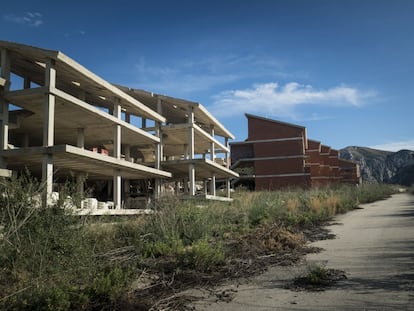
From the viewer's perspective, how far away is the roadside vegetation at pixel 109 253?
5008 millimetres

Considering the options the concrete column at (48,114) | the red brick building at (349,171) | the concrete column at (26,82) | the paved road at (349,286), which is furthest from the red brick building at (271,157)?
the paved road at (349,286)

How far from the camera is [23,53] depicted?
17.7m

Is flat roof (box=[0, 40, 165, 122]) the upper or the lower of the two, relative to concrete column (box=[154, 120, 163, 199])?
upper

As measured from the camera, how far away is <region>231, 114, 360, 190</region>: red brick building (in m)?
51.2

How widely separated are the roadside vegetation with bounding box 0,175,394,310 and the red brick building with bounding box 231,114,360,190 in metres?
39.7

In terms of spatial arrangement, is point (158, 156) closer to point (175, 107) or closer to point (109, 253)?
point (175, 107)

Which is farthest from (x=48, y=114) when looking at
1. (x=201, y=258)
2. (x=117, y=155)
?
(x=201, y=258)

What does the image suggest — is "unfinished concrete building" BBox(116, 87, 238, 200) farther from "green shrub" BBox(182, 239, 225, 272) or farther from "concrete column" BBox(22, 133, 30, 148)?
"green shrub" BBox(182, 239, 225, 272)

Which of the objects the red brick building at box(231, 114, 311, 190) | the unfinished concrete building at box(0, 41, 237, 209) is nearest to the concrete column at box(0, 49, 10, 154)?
the unfinished concrete building at box(0, 41, 237, 209)

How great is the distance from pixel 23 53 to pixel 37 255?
14599 millimetres

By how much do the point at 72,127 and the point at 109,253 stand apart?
1650 cm

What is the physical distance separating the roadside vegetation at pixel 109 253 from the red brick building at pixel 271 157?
39711 mm

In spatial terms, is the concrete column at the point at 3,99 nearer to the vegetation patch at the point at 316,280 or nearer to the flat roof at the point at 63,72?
the flat roof at the point at 63,72

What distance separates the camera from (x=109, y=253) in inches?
291
